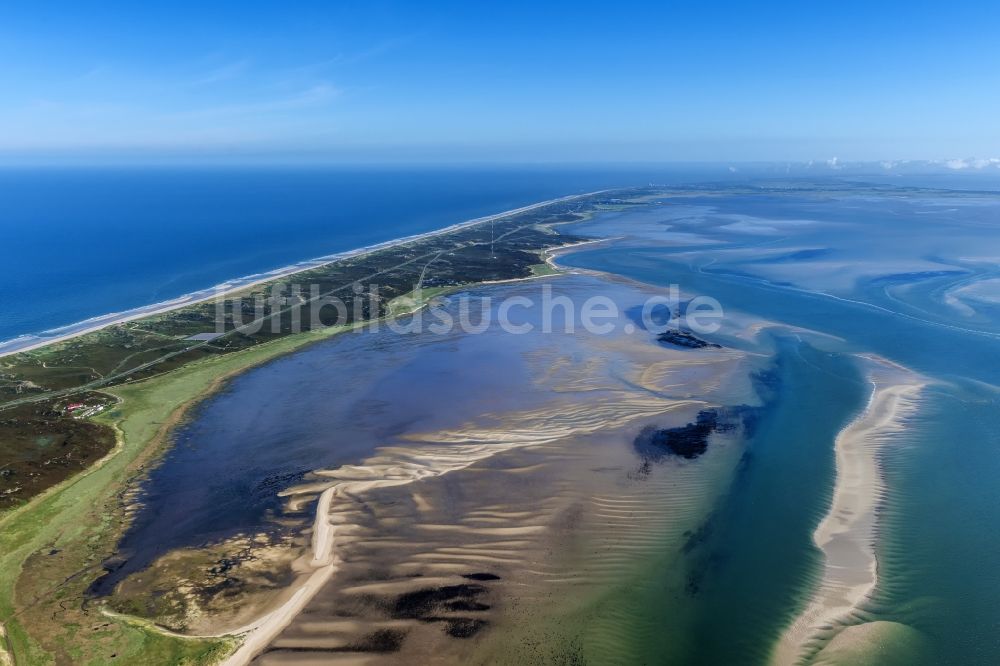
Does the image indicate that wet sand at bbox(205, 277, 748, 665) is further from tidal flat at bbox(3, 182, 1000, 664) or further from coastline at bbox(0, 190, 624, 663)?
coastline at bbox(0, 190, 624, 663)

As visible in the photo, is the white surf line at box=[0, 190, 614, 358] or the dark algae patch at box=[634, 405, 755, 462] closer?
the dark algae patch at box=[634, 405, 755, 462]

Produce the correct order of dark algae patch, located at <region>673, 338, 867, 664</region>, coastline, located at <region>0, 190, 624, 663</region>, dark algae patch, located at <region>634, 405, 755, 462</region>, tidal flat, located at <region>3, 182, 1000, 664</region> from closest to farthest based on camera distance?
coastline, located at <region>0, 190, 624, 663</region>, tidal flat, located at <region>3, 182, 1000, 664</region>, dark algae patch, located at <region>673, 338, 867, 664</region>, dark algae patch, located at <region>634, 405, 755, 462</region>

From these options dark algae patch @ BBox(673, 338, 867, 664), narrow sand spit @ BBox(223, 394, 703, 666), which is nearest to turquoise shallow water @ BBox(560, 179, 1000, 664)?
dark algae patch @ BBox(673, 338, 867, 664)

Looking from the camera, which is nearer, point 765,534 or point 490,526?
point 765,534

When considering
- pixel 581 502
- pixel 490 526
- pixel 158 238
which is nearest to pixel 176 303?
pixel 158 238

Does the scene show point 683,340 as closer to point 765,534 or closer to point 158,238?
point 765,534

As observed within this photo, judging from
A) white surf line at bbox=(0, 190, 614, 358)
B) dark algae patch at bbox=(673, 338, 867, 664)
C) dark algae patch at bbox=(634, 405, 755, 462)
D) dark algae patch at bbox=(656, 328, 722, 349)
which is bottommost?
dark algae patch at bbox=(673, 338, 867, 664)

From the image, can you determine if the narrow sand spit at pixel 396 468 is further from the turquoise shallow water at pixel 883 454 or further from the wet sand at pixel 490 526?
the turquoise shallow water at pixel 883 454

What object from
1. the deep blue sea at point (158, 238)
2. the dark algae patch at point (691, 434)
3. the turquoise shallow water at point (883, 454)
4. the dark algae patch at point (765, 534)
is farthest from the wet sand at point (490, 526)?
the deep blue sea at point (158, 238)
